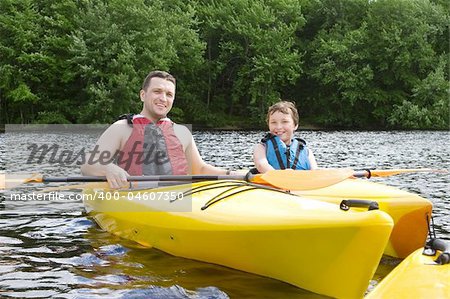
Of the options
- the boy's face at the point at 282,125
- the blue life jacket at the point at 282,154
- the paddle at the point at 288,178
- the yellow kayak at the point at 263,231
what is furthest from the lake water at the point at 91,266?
the boy's face at the point at 282,125

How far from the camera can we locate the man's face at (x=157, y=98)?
181 inches

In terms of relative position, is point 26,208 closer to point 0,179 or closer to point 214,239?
point 0,179

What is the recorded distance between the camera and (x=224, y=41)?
99.8 feet

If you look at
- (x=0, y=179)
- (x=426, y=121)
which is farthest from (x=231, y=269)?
(x=426, y=121)

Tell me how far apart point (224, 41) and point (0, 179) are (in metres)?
26.7

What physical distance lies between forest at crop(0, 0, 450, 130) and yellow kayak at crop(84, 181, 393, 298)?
68.6ft

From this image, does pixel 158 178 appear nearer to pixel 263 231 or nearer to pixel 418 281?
pixel 263 231

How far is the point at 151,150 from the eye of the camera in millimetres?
4633

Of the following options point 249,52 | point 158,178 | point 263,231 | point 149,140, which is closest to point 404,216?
point 263,231

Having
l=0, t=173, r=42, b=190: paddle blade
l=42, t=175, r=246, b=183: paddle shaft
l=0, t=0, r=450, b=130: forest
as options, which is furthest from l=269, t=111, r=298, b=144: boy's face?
l=0, t=0, r=450, b=130: forest

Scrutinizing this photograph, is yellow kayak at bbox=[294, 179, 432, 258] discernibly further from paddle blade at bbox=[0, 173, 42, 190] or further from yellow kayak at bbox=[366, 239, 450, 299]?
paddle blade at bbox=[0, 173, 42, 190]

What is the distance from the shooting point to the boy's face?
4.89 m

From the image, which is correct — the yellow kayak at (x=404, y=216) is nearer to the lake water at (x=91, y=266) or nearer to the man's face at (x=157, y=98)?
the lake water at (x=91, y=266)

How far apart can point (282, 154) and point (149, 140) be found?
43.7 inches
